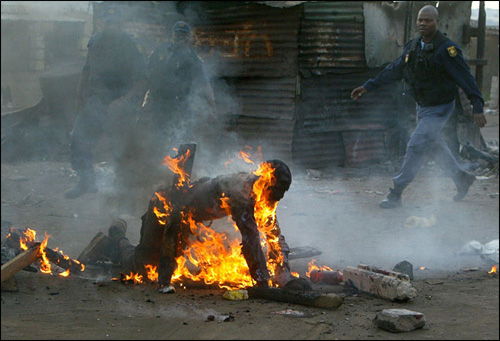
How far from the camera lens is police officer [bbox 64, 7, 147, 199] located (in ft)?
25.1

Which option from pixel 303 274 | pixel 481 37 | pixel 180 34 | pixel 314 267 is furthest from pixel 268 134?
pixel 303 274

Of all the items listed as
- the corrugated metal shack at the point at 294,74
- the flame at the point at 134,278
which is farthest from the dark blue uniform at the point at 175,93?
the corrugated metal shack at the point at 294,74

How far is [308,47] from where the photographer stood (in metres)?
10.5

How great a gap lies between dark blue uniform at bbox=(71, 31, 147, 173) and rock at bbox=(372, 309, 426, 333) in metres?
5.27

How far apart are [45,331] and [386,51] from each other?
9.06 metres

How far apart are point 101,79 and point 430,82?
4169 millimetres

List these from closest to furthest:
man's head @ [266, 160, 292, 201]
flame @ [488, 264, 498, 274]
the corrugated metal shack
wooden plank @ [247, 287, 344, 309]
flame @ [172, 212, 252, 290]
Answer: wooden plank @ [247, 287, 344, 309] < man's head @ [266, 160, 292, 201] < flame @ [172, 212, 252, 290] < flame @ [488, 264, 498, 274] < the corrugated metal shack

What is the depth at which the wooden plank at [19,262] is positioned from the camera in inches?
158

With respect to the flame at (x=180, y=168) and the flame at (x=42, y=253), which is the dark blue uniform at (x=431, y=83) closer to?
the flame at (x=180, y=168)

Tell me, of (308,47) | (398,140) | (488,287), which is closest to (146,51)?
(308,47)

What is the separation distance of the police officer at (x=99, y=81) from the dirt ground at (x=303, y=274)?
22.2 inches

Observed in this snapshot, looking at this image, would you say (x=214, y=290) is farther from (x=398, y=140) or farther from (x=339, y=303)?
(x=398, y=140)

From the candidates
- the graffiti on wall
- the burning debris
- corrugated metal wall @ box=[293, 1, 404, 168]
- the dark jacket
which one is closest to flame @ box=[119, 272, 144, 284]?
the burning debris

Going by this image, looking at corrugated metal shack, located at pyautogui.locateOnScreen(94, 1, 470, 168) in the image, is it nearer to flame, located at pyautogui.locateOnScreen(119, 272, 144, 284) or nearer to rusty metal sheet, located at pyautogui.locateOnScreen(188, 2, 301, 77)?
rusty metal sheet, located at pyautogui.locateOnScreen(188, 2, 301, 77)
